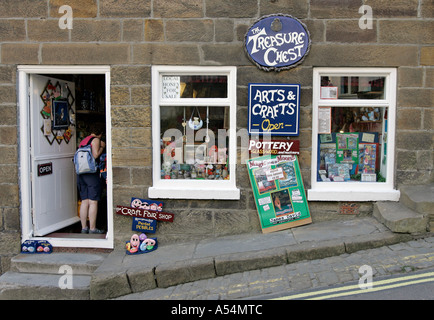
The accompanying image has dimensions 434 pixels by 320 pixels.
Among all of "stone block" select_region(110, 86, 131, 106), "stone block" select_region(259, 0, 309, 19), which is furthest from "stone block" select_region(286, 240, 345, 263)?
"stone block" select_region(259, 0, 309, 19)

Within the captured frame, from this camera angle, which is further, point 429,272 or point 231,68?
point 231,68

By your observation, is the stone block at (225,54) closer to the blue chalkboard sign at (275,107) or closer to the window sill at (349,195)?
the blue chalkboard sign at (275,107)

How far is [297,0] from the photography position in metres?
6.10

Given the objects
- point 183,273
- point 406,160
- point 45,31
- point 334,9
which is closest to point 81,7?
point 45,31

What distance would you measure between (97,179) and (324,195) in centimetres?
370

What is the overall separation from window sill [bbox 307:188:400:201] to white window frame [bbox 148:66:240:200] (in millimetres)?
1161

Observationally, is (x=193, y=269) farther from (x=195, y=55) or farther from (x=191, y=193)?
(x=195, y=55)

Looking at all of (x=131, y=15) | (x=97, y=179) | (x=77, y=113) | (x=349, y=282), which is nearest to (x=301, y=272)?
(x=349, y=282)

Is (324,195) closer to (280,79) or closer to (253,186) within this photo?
(253,186)

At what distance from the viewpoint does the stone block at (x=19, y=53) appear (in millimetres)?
6238

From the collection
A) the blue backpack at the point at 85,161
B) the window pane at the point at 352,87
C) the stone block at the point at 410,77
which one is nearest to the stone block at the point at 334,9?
the window pane at the point at 352,87
